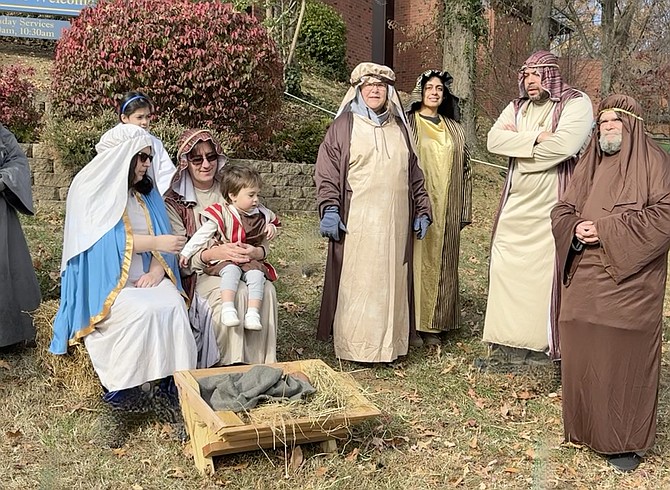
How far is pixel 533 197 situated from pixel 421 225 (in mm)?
817

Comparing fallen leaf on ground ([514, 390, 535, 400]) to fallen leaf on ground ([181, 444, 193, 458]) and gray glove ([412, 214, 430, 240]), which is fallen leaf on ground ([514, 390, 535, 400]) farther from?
fallen leaf on ground ([181, 444, 193, 458])

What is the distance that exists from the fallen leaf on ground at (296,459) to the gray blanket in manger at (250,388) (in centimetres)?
25

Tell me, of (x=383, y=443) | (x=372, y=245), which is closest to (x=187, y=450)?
(x=383, y=443)

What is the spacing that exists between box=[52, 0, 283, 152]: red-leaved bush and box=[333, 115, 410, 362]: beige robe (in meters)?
3.59

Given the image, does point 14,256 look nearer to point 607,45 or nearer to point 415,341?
point 415,341

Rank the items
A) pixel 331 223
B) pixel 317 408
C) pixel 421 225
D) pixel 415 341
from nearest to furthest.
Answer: pixel 317 408, pixel 331 223, pixel 421 225, pixel 415 341

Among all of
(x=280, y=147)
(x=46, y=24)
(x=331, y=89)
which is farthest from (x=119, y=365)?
(x=331, y=89)

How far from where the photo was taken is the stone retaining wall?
804 centimetres

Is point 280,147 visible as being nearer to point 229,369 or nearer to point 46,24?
point 46,24

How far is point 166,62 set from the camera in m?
8.05

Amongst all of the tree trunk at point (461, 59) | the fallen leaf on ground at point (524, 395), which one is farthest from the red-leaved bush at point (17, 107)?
the fallen leaf on ground at point (524, 395)

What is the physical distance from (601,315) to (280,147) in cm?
666

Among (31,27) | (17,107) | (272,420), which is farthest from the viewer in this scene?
(31,27)

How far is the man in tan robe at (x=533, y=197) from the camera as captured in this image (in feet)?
15.3
